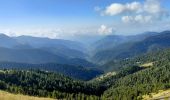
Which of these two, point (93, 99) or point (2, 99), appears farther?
point (93, 99)

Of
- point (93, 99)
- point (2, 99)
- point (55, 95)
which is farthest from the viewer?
point (93, 99)

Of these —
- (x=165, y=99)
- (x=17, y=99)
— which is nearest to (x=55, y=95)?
(x=165, y=99)

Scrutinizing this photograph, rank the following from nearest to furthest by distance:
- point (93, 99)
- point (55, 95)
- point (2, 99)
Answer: point (2, 99) → point (55, 95) → point (93, 99)

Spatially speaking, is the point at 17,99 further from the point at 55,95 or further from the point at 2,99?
the point at 55,95

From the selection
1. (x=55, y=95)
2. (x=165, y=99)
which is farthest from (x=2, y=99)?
(x=165, y=99)

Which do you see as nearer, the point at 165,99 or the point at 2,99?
the point at 2,99

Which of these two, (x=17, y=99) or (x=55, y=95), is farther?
(x=55, y=95)

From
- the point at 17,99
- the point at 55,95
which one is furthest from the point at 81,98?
the point at 17,99

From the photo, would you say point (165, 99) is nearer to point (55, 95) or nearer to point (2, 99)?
point (55, 95)
